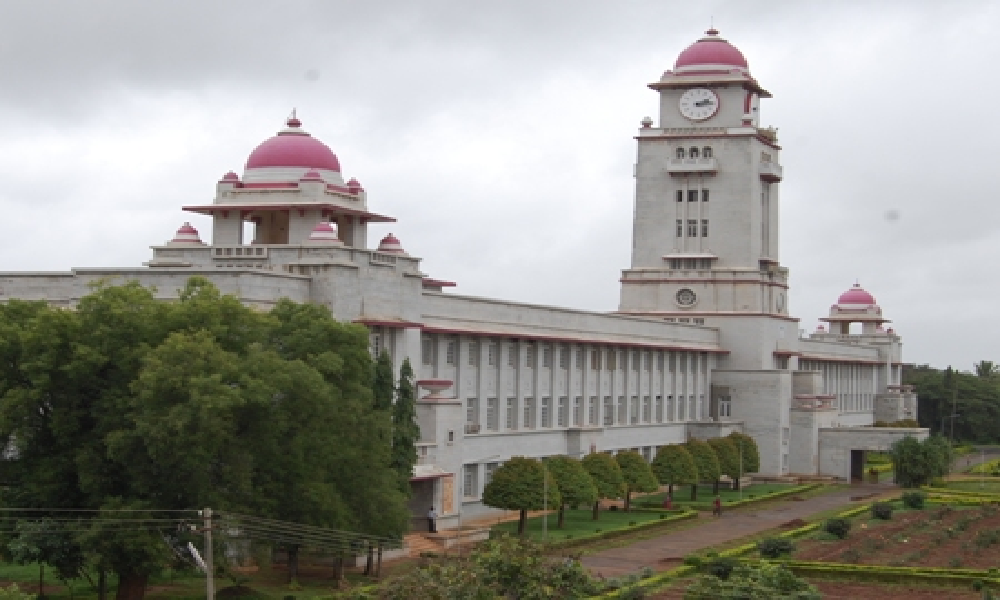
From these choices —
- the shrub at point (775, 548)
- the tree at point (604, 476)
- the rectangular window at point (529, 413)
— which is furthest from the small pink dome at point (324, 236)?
the rectangular window at point (529, 413)

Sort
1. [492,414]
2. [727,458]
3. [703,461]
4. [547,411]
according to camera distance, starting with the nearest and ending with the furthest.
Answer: [492,414], [547,411], [703,461], [727,458]

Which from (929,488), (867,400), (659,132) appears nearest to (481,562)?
(929,488)

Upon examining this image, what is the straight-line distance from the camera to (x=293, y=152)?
55.3 m

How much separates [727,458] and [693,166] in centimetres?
1838

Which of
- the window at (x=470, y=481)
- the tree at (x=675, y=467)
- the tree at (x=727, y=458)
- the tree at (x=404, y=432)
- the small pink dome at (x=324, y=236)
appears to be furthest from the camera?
the tree at (x=727, y=458)

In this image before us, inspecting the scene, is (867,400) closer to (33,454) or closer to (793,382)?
(793,382)

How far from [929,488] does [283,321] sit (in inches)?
1693

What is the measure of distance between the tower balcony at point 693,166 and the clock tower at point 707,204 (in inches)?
2.1

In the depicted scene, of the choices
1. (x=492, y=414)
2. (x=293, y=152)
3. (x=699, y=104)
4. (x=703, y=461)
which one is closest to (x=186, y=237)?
(x=293, y=152)

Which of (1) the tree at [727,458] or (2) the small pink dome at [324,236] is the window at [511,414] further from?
(2) the small pink dome at [324,236]

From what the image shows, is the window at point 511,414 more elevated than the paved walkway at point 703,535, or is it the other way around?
the window at point 511,414

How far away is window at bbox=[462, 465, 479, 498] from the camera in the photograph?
61322 millimetres

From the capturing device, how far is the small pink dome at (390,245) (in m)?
55.6

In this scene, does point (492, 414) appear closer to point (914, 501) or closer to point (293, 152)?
point (293, 152)
